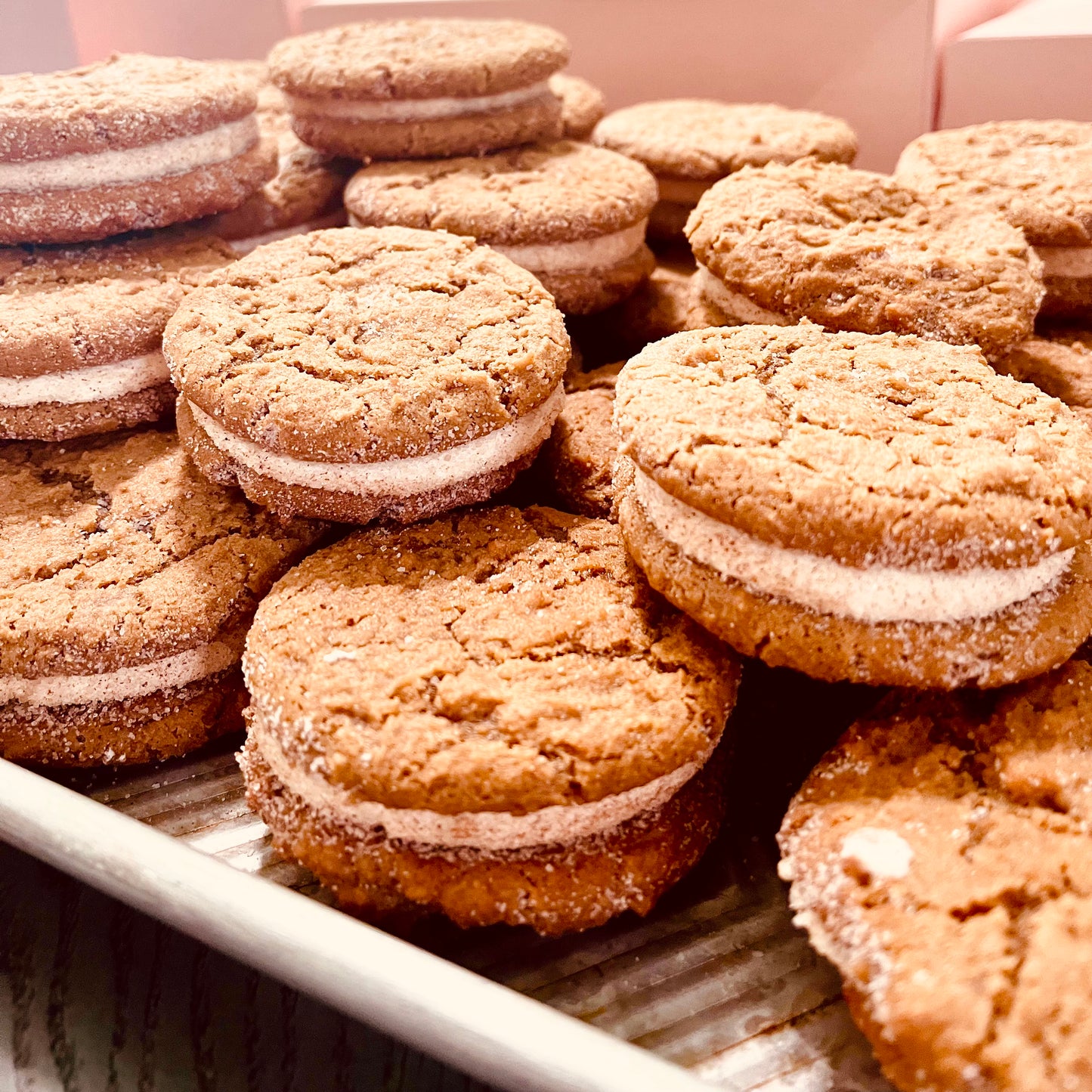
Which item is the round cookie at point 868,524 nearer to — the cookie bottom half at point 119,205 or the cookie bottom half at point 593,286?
the cookie bottom half at point 593,286

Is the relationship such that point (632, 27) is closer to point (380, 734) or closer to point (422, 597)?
point (422, 597)

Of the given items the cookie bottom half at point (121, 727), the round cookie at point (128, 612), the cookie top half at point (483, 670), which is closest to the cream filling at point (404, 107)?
the round cookie at point (128, 612)

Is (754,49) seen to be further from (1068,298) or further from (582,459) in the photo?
(582,459)

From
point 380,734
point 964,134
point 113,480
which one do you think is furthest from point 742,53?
point 380,734

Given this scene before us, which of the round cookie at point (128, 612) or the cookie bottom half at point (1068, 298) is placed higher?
the cookie bottom half at point (1068, 298)

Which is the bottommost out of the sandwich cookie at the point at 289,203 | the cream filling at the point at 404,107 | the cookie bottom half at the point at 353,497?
the cookie bottom half at the point at 353,497

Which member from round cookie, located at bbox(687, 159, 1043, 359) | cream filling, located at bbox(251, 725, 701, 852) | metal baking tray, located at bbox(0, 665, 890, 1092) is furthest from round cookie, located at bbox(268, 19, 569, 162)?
cream filling, located at bbox(251, 725, 701, 852)

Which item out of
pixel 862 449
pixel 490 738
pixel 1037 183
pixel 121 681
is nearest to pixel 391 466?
pixel 490 738
